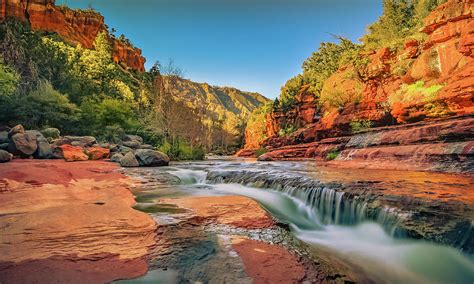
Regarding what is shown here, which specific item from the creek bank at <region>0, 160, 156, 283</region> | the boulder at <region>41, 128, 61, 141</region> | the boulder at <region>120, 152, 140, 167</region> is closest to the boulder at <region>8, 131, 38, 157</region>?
the boulder at <region>41, 128, 61, 141</region>

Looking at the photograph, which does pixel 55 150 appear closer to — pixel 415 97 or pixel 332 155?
pixel 332 155

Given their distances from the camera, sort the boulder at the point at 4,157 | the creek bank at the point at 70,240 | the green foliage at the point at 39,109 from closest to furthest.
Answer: the creek bank at the point at 70,240, the boulder at the point at 4,157, the green foliage at the point at 39,109

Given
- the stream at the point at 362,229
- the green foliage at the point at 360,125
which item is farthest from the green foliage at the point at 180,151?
the stream at the point at 362,229

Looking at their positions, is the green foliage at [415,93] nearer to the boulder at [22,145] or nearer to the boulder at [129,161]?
the boulder at [129,161]

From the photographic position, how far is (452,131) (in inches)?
386

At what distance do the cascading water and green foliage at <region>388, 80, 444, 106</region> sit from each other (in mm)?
12169

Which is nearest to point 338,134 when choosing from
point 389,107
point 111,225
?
point 389,107

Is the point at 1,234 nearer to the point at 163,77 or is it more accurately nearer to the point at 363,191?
the point at 363,191

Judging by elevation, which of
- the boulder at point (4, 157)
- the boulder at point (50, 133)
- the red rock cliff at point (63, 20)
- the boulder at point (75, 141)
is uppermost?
the red rock cliff at point (63, 20)

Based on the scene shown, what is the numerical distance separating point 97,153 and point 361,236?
1558 centimetres

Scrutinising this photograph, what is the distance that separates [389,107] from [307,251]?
1832cm

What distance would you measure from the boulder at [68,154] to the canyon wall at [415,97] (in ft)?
48.9

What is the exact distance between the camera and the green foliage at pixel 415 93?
48.6ft

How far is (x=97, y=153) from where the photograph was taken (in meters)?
15.6
